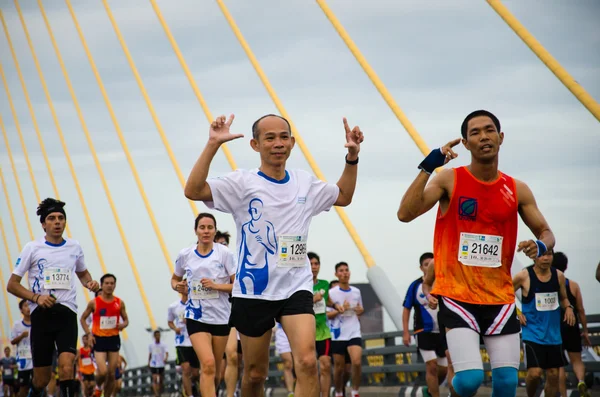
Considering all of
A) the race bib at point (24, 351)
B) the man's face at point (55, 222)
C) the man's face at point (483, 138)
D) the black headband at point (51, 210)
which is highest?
the black headband at point (51, 210)

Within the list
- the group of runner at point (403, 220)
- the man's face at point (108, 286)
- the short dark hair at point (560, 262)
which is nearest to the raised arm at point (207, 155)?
the group of runner at point (403, 220)

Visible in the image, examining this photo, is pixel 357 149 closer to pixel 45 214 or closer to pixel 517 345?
pixel 517 345

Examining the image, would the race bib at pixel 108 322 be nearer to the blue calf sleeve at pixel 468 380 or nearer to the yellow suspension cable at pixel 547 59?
the yellow suspension cable at pixel 547 59

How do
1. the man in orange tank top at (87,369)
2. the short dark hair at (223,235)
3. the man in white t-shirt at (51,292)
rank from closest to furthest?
the man in white t-shirt at (51,292)
the short dark hair at (223,235)
the man in orange tank top at (87,369)

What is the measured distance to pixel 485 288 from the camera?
6375 mm

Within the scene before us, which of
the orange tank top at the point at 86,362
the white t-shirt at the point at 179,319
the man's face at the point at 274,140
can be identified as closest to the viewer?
the man's face at the point at 274,140

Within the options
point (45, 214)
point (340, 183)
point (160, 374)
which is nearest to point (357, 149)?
point (340, 183)

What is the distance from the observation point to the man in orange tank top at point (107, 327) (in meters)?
16.3

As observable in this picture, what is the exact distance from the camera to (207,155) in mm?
6598

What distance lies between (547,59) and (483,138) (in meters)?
9.18

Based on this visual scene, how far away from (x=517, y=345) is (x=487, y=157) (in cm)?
122

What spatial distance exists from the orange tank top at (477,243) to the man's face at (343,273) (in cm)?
930

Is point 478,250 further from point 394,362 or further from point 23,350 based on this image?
point 23,350

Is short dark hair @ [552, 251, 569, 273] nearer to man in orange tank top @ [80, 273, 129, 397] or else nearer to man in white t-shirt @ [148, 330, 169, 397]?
man in orange tank top @ [80, 273, 129, 397]
